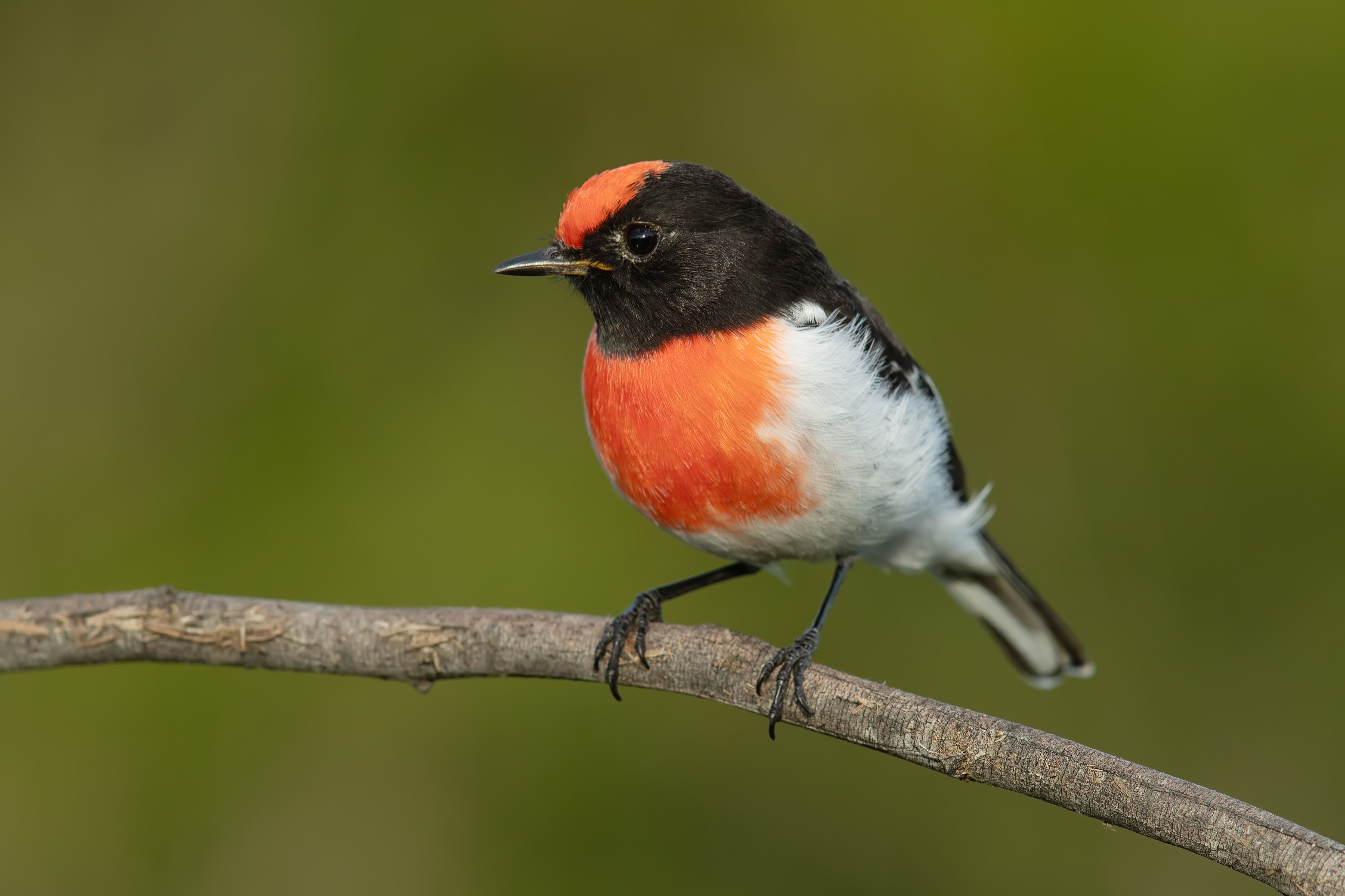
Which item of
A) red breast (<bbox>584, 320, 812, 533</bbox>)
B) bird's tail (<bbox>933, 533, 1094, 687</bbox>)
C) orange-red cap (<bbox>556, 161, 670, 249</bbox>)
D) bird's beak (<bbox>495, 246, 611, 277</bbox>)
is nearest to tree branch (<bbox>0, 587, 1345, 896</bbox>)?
red breast (<bbox>584, 320, 812, 533</bbox>)

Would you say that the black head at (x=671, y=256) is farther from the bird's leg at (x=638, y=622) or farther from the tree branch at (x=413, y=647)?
the tree branch at (x=413, y=647)

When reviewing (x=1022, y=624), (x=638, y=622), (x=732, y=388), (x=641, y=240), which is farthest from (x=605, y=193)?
(x=1022, y=624)

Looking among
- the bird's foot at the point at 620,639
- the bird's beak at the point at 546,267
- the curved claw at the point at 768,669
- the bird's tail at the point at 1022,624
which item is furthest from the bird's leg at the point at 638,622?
the bird's tail at the point at 1022,624

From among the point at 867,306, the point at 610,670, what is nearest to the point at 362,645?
the point at 610,670

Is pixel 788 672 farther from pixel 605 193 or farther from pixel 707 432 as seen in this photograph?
pixel 605 193

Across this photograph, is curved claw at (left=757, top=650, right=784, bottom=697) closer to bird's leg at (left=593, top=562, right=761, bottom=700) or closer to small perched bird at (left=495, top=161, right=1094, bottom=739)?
small perched bird at (left=495, top=161, right=1094, bottom=739)

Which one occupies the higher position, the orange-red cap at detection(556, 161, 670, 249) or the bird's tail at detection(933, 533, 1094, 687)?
the orange-red cap at detection(556, 161, 670, 249)
